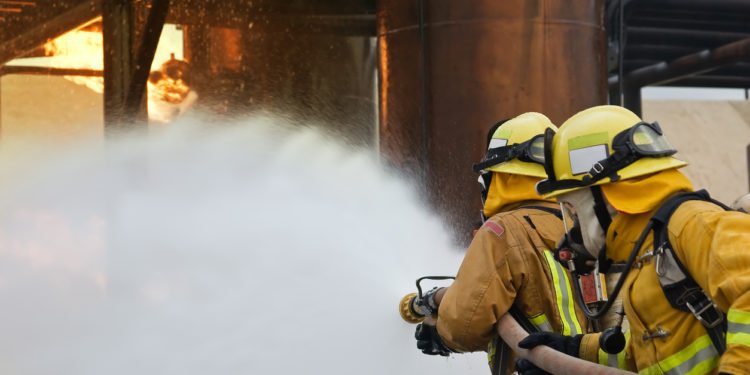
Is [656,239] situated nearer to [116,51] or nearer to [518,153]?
[518,153]

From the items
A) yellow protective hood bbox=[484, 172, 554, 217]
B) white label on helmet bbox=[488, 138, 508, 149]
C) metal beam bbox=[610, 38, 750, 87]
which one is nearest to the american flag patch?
yellow protective hood bbox=[484, 172, 554, 217]

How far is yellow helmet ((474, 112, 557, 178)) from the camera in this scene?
357 cm

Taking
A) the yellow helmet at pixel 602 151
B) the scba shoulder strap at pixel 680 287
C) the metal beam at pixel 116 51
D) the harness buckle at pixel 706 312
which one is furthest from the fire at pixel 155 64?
the harness buckle at pixel 706 312

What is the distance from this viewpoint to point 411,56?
23.2ft

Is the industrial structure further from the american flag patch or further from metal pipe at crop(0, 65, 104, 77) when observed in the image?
the american flag patch

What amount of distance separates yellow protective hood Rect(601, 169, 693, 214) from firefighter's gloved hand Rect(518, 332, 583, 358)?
24.4 inches

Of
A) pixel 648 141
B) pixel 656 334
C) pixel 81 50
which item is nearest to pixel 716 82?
pixel 81 50

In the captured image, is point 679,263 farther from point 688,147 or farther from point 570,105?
point 688,147

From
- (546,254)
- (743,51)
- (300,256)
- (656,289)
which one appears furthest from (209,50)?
(656,289)

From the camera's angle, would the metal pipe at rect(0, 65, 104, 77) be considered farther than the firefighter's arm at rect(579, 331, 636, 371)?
Yes

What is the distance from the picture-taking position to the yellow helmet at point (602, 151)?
2.51 m

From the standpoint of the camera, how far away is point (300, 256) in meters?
5.53

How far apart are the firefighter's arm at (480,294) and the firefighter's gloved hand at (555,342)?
0.28 m

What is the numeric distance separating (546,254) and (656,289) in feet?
3.34
